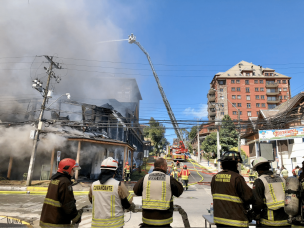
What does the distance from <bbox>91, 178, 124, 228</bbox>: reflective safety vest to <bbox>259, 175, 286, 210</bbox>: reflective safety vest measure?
211cm

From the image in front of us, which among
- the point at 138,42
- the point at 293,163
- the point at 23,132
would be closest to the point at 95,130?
the point at 23,132

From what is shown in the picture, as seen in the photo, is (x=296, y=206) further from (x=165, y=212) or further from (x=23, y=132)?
(x=23, y=132)

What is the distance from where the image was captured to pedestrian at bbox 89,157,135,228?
113 inches

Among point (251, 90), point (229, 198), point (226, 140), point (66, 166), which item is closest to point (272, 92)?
point (251, 90)

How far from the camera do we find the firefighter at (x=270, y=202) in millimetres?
2912

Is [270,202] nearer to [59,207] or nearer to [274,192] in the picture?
[274,192]

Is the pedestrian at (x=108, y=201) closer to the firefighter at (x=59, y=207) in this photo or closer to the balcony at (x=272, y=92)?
the firefighter at (x=59, y=207)

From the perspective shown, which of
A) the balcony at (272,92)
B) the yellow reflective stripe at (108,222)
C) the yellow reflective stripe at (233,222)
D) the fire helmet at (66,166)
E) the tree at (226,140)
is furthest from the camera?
the balcony at (272,92)

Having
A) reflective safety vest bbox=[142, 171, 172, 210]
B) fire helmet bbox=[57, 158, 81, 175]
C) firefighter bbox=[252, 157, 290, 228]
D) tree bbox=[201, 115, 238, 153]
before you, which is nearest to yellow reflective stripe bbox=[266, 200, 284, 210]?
firefighter bbox=[252, 157, 290, 228]

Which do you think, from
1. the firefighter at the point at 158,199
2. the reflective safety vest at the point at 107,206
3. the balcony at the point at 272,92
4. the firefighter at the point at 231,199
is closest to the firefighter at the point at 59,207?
the reflective safety vest at the point at 107,206

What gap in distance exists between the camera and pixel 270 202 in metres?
2.96

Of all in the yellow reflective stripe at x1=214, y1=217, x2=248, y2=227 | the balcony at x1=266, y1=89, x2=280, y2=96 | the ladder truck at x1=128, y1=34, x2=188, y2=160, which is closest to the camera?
the yellow reflective stripe at x1=214, y1=217, x2=248, y2=227

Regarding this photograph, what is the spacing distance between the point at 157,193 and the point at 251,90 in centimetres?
6230

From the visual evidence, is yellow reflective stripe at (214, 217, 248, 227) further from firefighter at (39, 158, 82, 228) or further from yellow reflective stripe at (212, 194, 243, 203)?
firefighter at (39, 158, 82, 228)
